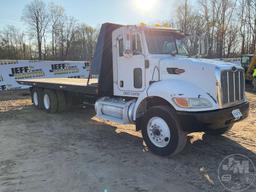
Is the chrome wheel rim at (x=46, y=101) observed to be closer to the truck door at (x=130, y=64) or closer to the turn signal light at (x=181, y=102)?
the truck door at (x=130, y=64)

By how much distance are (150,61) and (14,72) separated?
A: 39.5 ft

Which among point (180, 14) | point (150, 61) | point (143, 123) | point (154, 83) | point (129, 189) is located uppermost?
point (180, 14)

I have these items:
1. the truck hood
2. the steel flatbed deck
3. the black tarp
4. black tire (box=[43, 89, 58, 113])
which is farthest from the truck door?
black tire (box=[43, 89, 58, 113])

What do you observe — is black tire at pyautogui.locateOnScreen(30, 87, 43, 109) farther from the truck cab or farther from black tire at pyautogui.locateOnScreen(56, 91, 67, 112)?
the truck cab

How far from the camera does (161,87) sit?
17.3 feet

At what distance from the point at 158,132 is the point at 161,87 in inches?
35.1

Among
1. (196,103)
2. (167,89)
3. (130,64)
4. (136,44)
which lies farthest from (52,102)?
(196,103)

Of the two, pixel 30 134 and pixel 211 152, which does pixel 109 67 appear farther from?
pixel 211 152

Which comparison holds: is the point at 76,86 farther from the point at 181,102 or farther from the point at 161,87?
the point at 181,102

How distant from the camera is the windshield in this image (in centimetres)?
590

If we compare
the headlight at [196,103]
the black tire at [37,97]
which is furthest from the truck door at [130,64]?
the black tire at [37,97]

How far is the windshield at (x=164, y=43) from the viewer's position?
5.90m

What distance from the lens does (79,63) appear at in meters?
18.3

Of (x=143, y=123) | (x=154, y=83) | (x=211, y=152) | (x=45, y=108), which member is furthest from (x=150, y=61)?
(x=45, y=108)
